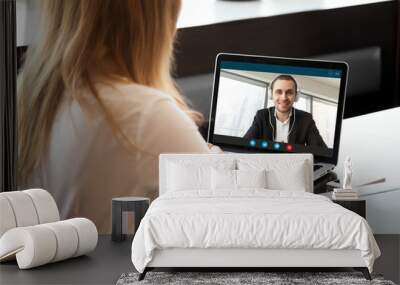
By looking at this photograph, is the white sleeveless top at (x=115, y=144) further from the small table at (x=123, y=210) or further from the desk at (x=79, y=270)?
the desk at (x=79, y=270)

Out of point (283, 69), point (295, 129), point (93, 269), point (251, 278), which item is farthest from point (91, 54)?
point (251, 278)

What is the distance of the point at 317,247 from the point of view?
181 inches

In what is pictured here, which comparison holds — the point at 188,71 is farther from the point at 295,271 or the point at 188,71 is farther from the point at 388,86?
the point at 295,271

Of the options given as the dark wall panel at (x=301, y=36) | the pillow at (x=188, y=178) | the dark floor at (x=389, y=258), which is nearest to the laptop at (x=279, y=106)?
the dark wall panel at (x=301, y=36)

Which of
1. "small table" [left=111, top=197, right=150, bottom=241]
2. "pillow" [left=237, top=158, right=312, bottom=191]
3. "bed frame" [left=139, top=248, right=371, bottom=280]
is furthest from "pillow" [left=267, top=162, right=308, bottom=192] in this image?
"bed frame" [left=139, top=248, right=371, bottom=280]

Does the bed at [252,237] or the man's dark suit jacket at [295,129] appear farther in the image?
the man's dark suit jacket at [295,129]

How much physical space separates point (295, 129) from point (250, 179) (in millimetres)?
816

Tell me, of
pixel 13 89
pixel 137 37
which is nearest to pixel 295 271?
pixel 137 37

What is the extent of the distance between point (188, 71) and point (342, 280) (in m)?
2.69

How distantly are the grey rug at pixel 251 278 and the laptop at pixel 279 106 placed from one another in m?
1.72

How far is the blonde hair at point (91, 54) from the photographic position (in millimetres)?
6496

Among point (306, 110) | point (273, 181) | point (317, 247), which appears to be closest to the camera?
point (317, 247)

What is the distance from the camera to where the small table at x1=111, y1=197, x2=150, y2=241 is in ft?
20.0

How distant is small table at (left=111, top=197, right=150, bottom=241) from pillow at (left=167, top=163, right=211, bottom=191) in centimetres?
29
